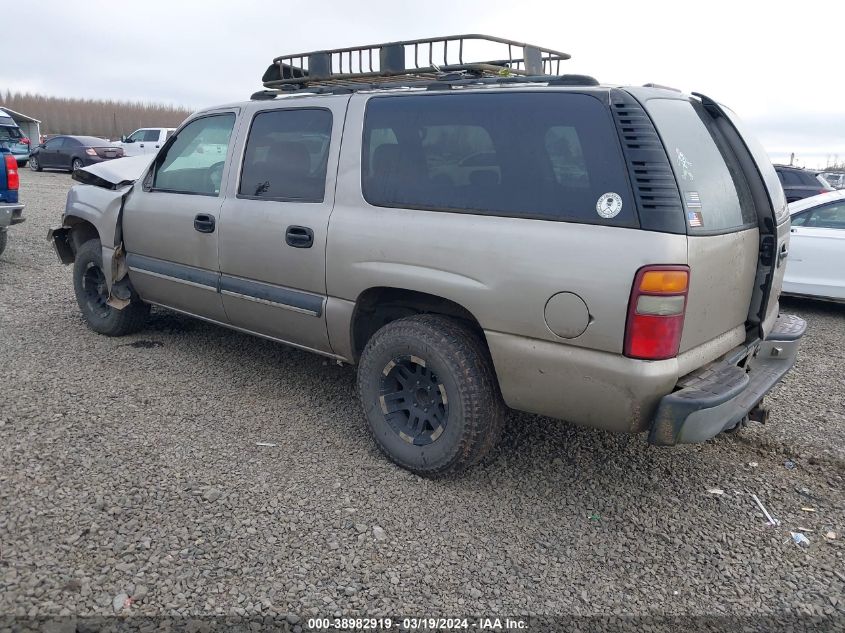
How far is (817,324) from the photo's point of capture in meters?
6.76

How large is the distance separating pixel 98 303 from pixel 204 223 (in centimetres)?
181

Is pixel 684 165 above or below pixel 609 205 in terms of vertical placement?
above

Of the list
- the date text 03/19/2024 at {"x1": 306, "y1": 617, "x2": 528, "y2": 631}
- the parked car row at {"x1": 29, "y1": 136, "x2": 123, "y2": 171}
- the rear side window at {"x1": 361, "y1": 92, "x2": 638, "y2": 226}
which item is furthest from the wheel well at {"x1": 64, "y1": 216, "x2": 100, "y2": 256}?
the parked car row at {"x1": 29, "y1": 136, "x2": 123, "y2": 171}

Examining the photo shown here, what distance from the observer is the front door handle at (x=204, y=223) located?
4277 mm

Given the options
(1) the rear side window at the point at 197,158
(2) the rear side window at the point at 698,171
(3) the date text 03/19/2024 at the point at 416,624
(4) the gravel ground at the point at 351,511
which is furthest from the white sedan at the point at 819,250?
(3) the date text 03/19/2024 at the point at 416,624

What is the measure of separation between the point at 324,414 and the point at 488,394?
4.48 feet

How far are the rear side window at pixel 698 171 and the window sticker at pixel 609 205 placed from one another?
0.25 meters

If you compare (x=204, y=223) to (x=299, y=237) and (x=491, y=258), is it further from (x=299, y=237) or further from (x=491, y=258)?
Answer: (x=491, y=258)

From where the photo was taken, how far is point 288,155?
4008 mm

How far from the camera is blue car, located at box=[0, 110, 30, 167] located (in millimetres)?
20516

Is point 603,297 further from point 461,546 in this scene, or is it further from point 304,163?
point 304,163

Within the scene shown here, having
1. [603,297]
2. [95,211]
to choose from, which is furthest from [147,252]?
[603,297]

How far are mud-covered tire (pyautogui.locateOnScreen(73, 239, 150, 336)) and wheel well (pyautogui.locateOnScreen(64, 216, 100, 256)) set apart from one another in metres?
0.22

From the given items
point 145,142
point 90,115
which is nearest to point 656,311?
point 145,142
